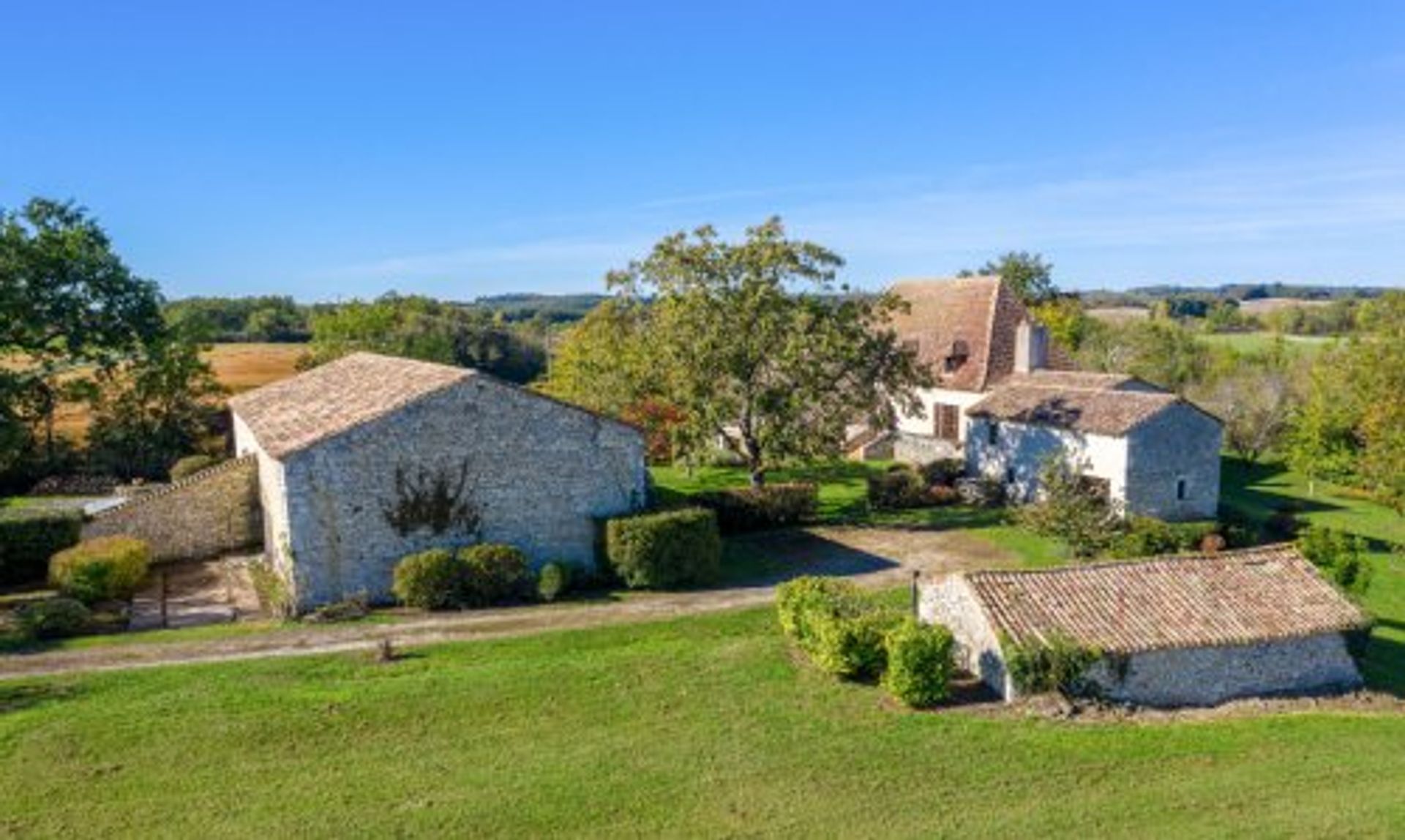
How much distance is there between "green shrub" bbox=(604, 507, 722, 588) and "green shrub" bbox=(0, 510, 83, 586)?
1503 cm

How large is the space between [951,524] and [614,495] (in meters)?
13.6

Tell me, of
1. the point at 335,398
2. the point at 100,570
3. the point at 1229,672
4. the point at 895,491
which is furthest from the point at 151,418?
the point at 1229,672

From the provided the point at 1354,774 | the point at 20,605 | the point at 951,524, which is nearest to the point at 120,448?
the point at 20,605

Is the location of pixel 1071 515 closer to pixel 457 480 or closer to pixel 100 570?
pixel 457 480

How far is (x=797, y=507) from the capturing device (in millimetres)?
34594

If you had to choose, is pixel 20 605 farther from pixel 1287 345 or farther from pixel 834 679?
pixel 1287 345

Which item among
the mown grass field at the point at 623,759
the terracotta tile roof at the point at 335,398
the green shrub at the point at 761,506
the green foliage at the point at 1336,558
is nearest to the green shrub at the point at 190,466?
the terracotta tile roof at the point at 335,398

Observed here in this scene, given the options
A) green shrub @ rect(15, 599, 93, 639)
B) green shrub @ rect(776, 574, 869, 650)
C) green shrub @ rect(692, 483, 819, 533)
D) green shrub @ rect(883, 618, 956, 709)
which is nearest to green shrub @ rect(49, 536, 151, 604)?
green shrub @ rect(15, 599, 93, 639)

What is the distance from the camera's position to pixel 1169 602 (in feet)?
67.4

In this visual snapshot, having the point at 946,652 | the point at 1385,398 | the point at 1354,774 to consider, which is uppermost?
the point at 1385,398

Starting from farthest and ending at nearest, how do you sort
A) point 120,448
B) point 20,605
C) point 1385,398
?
point 120,448 < point 1385,398 < point 20,605

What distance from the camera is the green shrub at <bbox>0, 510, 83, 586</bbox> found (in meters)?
27.2

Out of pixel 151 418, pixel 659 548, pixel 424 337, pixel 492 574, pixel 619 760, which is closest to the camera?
pixel 619 760

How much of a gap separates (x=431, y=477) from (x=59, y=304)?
50.0 ft
